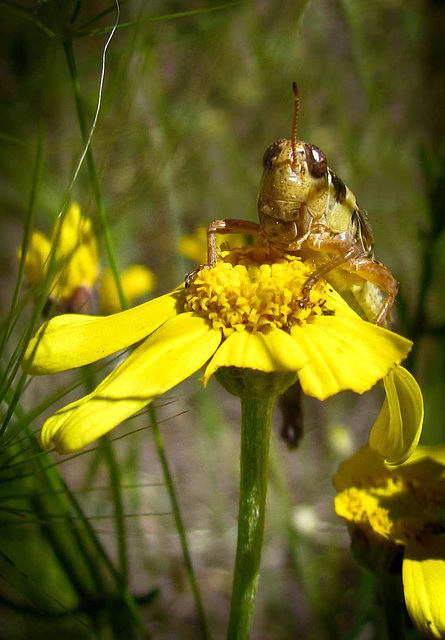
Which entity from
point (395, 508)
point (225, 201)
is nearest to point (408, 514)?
point (395, 508)

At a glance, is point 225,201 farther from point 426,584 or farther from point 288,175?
point 426,584

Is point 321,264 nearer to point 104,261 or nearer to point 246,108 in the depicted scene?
point 104,261

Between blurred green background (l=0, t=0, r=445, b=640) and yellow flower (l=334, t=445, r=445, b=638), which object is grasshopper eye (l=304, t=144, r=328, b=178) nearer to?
blurred green background (l=0, t=0, r=445, b=640)

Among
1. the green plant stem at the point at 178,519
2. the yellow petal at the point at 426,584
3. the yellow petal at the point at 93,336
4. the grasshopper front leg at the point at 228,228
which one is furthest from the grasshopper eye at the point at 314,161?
the yellow petal at the point at 426,584

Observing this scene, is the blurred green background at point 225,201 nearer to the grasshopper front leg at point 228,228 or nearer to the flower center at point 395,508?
the grasshopper front leg at point 228,228

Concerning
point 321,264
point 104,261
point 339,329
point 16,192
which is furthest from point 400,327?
point 16,192
